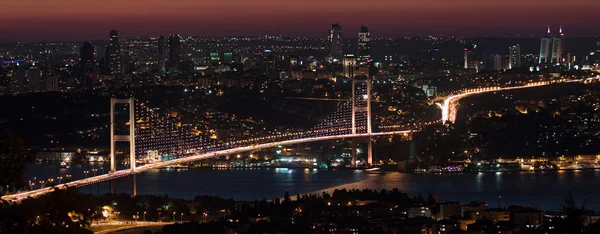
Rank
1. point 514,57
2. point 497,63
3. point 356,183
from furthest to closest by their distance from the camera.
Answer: point 514,57 → point 497,63 → point 356,183

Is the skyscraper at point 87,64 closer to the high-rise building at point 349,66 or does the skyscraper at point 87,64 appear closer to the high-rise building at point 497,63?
the high-rise building at point 349,66

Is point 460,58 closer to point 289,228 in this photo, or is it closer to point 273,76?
point 273,76

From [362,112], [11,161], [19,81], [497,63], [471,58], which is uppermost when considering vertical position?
[11,161]

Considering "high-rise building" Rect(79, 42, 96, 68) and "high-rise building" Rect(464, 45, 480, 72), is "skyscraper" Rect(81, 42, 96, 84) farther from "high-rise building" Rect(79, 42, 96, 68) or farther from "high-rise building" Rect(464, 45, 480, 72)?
"high-rise building" Rect(464, 45, 480, 72)

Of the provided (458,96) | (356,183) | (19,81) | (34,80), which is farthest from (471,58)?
(356,183)

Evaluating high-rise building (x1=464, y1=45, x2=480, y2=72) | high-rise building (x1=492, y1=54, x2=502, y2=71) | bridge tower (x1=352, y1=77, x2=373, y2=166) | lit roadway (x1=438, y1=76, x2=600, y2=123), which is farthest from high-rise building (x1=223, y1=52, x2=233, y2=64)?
bridge tower (x1=352, y1=77, x2=373, y2=166)

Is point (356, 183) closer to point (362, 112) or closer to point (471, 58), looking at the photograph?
point (362, 112)

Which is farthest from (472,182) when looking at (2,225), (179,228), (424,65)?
(424,65)
